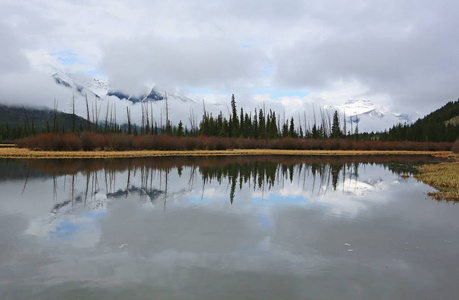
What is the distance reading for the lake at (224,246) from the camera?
5.80 m

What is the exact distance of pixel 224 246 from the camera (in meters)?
7.93

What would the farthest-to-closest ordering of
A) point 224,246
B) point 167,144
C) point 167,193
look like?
point 167,144 < point 167,193 < point 224,246

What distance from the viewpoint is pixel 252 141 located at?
64500mm

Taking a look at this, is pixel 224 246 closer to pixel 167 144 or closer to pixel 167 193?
pixel 167 193

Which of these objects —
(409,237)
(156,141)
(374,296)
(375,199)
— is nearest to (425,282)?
(374,296)

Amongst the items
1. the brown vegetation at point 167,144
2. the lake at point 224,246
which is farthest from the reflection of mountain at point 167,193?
the brown vegetation at point 167,144

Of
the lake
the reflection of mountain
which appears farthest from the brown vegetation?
the lake

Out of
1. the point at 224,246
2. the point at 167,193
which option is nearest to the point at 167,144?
the point at 167,193

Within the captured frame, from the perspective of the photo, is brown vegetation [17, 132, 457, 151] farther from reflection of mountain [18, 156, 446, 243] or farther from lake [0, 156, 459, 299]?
lake [0, 156, 459, 299]

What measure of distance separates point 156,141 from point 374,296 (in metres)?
46.0

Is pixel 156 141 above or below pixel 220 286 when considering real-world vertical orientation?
above

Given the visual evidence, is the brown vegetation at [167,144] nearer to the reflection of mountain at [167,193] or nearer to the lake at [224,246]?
the reflection of mountain at [167,193]

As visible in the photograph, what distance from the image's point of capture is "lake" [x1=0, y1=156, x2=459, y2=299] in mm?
5801

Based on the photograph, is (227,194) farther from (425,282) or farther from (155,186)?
(425,282)
